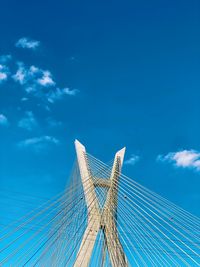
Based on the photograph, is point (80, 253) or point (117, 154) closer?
point (80, 253)

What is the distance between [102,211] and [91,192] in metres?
0.92

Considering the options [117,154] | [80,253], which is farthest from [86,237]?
[117,154]

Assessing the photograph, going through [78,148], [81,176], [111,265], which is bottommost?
[111,265]

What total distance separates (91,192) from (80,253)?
2.64m

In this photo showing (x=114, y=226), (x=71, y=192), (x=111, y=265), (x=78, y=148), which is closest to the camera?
(x=111, y=265)

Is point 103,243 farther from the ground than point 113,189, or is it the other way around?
point 113,189

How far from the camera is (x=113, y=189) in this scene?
53.1ft

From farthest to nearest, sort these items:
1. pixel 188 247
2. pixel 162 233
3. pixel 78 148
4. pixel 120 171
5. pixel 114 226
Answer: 1. pixel 78 148
2. pixel 120 171
3. pixel 114 226
4. pixel 162 233
5. pixel 188 247

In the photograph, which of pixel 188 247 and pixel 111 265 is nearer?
pixel 188 247

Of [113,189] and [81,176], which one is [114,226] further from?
[81,176]

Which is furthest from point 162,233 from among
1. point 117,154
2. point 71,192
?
point 117,154

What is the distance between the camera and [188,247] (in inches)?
362

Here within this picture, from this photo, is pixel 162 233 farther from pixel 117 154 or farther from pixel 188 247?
pixel 117 154

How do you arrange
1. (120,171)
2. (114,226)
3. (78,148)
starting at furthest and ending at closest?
(78,148) < (120,171) < (114,226)
